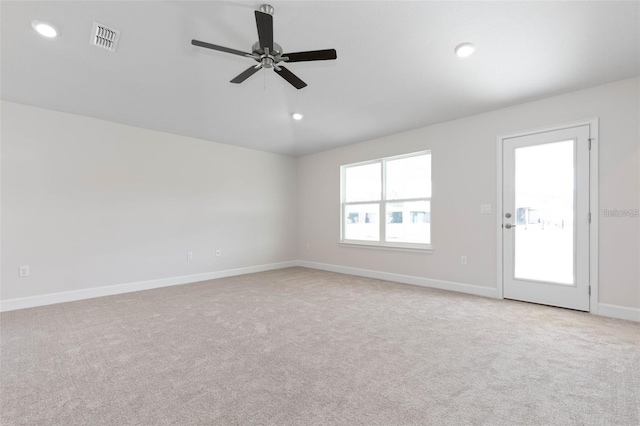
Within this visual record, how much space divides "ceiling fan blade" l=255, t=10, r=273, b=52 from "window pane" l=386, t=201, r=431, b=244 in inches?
140

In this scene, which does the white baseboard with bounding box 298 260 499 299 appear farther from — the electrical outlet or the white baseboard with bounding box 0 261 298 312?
the electrical outlet

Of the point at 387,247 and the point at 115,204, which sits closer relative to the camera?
the point at 115,204

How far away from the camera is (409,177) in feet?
16.5

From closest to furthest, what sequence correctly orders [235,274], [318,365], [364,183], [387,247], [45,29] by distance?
[318,365] < [45,29] < [387,247] < [235,274] < [364,183]

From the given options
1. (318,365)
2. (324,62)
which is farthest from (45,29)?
(318,365)

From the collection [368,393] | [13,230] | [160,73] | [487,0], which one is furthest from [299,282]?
[487,0]

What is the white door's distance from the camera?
3.33m

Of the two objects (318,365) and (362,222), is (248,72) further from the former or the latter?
(362,222)

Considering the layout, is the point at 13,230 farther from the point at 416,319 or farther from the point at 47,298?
the point at 416,319

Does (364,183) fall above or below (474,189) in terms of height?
above

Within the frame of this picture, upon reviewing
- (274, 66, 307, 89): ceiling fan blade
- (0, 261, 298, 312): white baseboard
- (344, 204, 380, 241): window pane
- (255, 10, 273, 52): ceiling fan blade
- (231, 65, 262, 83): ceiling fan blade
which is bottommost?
(0, 261, 298, 312): white baseboard

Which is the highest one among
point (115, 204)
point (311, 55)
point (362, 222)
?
point (311, 55)

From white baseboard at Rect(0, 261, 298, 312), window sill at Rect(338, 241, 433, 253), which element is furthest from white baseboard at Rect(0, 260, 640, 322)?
window sill at Rect(338, 241, 433, 253)

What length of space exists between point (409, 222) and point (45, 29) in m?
4.95
